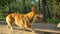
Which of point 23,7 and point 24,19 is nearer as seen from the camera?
point 24,19

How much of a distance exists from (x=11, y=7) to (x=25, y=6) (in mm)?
1183

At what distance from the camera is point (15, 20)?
8336 millimetres

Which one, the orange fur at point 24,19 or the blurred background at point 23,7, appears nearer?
the orange fur at point 24,19

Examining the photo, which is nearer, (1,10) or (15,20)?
(15,20)

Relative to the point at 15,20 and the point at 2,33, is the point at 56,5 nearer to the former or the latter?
the point at 15,20

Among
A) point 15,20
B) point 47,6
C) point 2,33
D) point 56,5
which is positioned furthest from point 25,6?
point 2,33

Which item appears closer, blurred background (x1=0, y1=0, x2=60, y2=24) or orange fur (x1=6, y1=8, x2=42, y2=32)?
orange fur (x1=6, y1=8, x2=42, y2=32)

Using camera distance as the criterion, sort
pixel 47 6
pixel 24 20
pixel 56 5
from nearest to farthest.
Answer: pixel 24 20 → pixel 47 6 → pixel 56 5

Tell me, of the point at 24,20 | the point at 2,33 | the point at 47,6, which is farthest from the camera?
the point at 47,6

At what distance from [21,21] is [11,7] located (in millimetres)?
7466

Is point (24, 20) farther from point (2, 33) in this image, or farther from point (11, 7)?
point (11, 7)

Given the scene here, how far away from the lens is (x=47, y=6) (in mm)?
14984

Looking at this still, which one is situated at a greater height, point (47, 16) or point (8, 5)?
point (8, 5)

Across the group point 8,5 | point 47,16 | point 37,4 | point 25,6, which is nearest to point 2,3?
point 8,5
